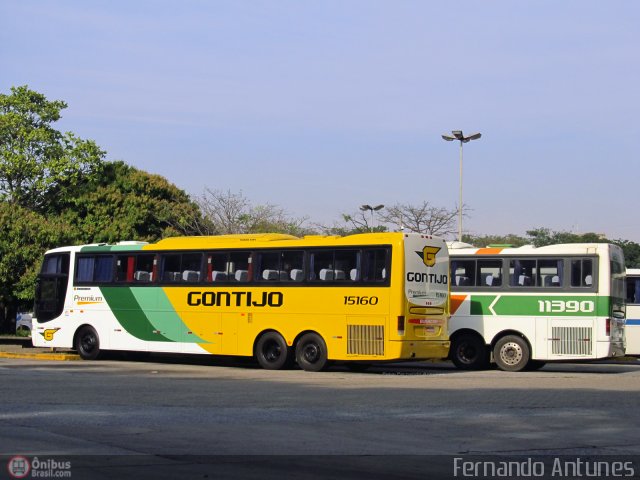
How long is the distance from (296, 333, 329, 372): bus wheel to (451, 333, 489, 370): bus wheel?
13.6 ft

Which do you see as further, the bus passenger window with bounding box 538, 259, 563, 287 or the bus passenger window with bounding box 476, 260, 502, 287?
the bus passenger window with bounding box 476, 260, 502, 287

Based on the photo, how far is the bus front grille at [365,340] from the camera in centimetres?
2230

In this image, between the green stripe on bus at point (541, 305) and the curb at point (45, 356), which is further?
the curb at point (45, 356)

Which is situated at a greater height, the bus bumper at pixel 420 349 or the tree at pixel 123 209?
the tree at pixel 123 209

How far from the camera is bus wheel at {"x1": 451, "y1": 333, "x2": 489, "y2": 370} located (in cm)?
2503

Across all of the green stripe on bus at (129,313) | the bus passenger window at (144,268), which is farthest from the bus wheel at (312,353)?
the bus passenger window at (144,268)

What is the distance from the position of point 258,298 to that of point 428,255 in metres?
4.45

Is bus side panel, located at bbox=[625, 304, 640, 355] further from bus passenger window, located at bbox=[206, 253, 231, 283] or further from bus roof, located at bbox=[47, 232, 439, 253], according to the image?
bus passenger window, located at bbox=[206, 253, 231, 283]

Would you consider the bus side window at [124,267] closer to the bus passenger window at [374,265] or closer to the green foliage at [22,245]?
the bus passenger window at [374,265]

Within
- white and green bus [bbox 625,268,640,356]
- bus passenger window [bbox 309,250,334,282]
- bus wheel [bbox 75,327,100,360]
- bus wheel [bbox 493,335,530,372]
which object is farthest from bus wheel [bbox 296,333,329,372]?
white and green bus [bbox 625,268,640,356]

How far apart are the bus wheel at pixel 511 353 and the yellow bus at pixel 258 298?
6.85 feet

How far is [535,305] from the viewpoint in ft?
79.7

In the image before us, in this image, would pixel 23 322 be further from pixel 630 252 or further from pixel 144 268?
pixel 630 252

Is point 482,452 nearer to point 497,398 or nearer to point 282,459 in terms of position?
point 282,459
